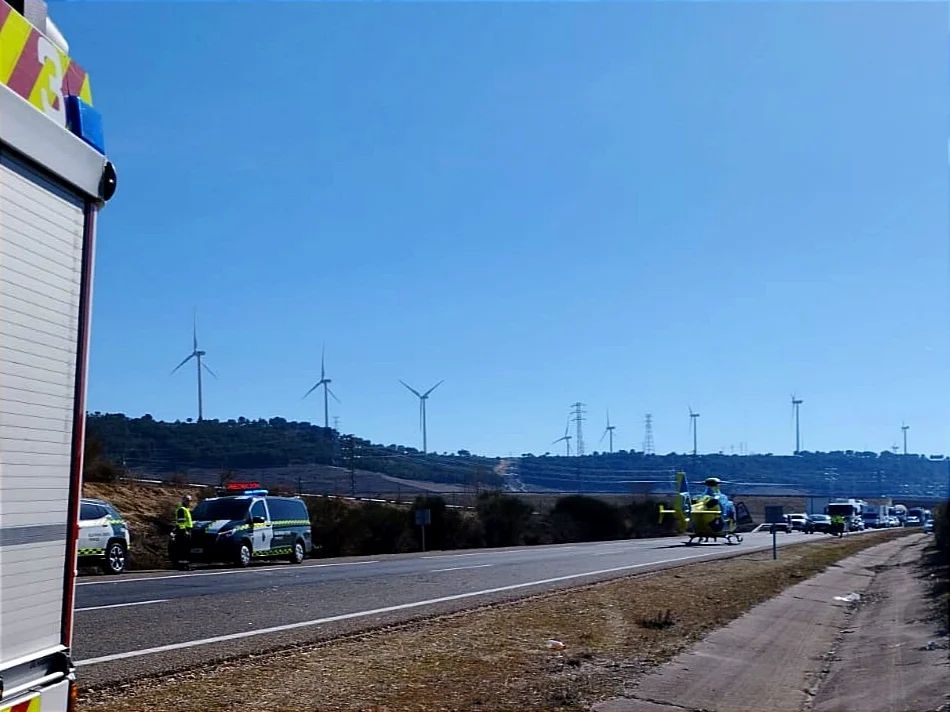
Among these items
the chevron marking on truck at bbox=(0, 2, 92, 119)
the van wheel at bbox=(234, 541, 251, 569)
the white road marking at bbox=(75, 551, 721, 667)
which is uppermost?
the chevron marking on truck at bbox=(0, 2, 92, 119)

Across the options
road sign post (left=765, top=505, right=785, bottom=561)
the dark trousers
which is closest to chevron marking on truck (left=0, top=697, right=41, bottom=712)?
the dark trousers

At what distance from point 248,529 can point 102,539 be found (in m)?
5.04

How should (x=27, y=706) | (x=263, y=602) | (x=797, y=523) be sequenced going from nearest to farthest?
(x=27, y=706), (x=263, y=602), (x=797, y=523)

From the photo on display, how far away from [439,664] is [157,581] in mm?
10687

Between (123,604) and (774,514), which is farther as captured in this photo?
(774,514)

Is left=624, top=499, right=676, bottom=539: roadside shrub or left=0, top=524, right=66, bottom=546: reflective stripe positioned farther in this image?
left=624, top=499, right=676, bottom=539: roadside shrub

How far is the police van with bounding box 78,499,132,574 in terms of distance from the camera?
2225cm

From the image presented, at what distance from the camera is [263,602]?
1605 cm

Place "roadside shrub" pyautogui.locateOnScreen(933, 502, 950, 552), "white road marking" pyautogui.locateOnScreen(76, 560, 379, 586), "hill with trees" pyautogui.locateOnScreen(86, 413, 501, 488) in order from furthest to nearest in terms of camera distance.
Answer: "hill with trees" pyautogui.locateOnScreen(86, 413, 501, 488) < "roadside shrub" pyautogui.locateOnScreen(933, 502, 950, 552) < "white road marking" pyautogui.locateOnScreen(76, 560, 379, 586)

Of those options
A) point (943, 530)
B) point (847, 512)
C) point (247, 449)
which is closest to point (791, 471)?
point (847, 512)

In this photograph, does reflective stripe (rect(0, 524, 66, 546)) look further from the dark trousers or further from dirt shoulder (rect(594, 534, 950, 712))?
the dark trousers

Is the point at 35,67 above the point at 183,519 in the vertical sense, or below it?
above

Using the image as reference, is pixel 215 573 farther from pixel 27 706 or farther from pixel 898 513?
pixel 898 513

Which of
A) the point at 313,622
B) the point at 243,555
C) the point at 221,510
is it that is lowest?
the point at 313,622
